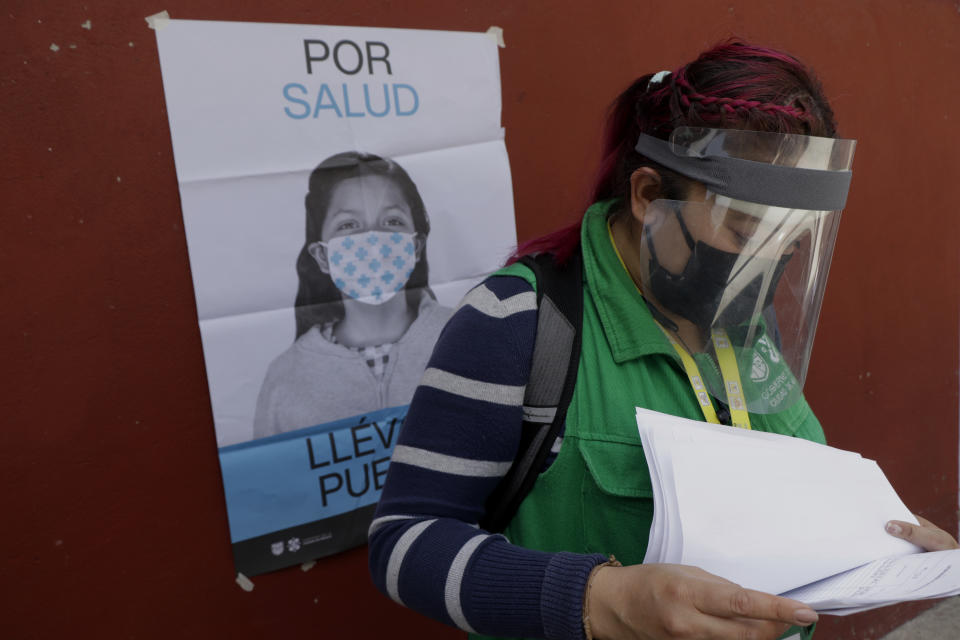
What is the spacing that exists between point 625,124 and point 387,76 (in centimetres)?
61

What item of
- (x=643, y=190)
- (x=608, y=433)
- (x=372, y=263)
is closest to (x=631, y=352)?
(x=608, y=433)

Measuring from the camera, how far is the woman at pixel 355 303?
1.50m

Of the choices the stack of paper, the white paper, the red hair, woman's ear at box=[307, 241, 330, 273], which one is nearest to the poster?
woman's ear at box=[307, 241, 330, 273]

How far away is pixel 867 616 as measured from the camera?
2910 millimetres

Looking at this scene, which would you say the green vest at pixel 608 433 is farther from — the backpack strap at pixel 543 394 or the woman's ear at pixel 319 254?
the woman's ear at pixel 319 254

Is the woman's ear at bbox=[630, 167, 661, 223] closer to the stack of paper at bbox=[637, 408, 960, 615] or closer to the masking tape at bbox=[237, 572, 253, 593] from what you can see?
the stack of paper at bbox=[637, 408, 960, 615]

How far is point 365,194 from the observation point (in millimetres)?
1552

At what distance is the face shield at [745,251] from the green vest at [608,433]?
70 millimetres

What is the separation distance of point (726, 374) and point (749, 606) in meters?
0.43

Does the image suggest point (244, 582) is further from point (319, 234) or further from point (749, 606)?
point (749, 606)

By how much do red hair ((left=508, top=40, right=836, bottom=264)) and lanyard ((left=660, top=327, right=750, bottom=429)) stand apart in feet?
0.75

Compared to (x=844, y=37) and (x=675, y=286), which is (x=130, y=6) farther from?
(x=844, y=37)

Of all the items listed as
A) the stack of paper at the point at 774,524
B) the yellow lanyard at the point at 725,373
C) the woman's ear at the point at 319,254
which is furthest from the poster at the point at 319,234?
the stack of paper at the point at 774,524

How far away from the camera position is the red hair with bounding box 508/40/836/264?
99 centimetres
